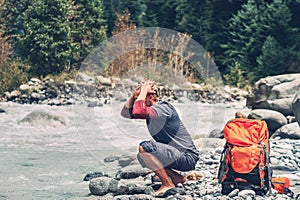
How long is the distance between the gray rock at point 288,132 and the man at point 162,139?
3.70m

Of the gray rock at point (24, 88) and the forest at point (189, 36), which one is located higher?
the forest at point (189, 36)

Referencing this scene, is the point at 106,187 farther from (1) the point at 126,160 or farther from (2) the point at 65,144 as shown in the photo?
(2) the point at 65,144

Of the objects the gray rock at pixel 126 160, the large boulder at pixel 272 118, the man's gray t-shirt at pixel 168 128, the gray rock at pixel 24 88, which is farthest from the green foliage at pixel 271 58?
the man's gray t-shirt at pixel 168 128

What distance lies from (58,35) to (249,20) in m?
5.19

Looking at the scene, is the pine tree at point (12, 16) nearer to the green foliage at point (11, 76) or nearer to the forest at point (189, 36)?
the forest at point (189, 36)

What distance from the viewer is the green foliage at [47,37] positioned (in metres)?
17.3

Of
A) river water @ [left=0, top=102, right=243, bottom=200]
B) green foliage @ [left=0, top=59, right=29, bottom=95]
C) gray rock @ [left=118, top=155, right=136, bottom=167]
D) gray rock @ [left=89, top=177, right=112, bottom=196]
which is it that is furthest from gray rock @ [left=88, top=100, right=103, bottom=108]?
gray rock @ [left=89, top=177, right=112, bottom=196]

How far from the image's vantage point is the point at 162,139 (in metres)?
5.33

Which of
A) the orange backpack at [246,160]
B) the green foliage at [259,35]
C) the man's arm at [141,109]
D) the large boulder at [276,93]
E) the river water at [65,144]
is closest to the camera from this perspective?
the man's arm at [141,109]

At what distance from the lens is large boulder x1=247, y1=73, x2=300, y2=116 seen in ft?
33.6

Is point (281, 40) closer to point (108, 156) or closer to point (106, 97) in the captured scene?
point (106, 97)

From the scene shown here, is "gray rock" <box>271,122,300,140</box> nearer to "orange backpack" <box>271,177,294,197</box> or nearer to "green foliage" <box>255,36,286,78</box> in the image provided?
"orange backpack" <box>271,177,294,197</box>

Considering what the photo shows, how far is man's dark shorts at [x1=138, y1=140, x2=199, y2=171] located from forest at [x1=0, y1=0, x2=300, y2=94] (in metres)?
9.52

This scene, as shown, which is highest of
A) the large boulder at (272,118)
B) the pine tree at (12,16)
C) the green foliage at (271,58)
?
the pine tree at (12,16)
